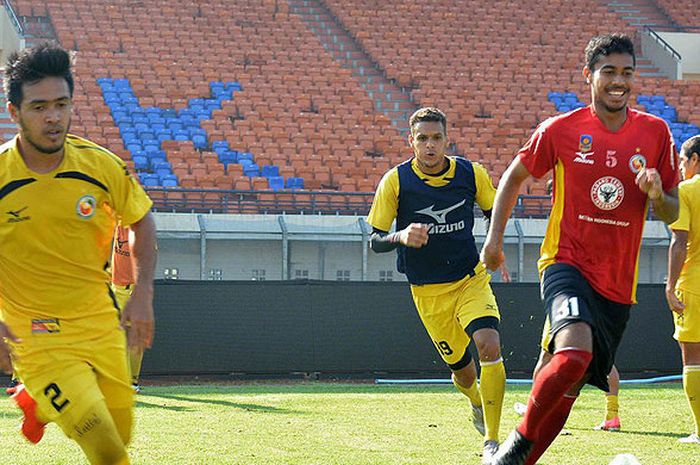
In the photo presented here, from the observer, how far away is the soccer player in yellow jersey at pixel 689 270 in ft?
27.7

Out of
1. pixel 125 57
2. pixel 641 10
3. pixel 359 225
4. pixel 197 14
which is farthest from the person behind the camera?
pixel 641 10

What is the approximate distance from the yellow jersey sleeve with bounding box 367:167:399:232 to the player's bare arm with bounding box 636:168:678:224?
2.97m

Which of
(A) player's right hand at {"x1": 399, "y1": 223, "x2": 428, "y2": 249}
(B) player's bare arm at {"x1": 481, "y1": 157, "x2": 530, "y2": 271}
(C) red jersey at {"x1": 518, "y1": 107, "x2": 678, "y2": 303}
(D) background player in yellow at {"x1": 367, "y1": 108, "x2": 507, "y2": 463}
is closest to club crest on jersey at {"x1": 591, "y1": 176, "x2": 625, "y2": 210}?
(C) red jersey at {"x1": 518, "y1": 107, "x2": 678, "y2": 303}

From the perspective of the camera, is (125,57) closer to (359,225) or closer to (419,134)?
(359,225)

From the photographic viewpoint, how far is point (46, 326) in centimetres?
521

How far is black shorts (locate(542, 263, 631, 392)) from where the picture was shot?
5840mm

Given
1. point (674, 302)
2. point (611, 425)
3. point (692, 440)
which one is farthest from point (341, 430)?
point (674, 302)

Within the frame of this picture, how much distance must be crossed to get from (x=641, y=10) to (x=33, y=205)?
36.8 m

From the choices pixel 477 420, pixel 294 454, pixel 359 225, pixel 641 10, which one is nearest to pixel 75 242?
pixel 294 454

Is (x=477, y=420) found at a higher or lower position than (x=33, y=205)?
lower

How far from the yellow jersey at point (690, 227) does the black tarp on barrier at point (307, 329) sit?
7037 mm

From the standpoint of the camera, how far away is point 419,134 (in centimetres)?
889

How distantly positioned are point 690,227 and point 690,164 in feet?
1.63

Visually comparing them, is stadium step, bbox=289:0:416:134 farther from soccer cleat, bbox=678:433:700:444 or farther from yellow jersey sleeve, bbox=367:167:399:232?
soccer cleat, bbox=678:433:700:444
